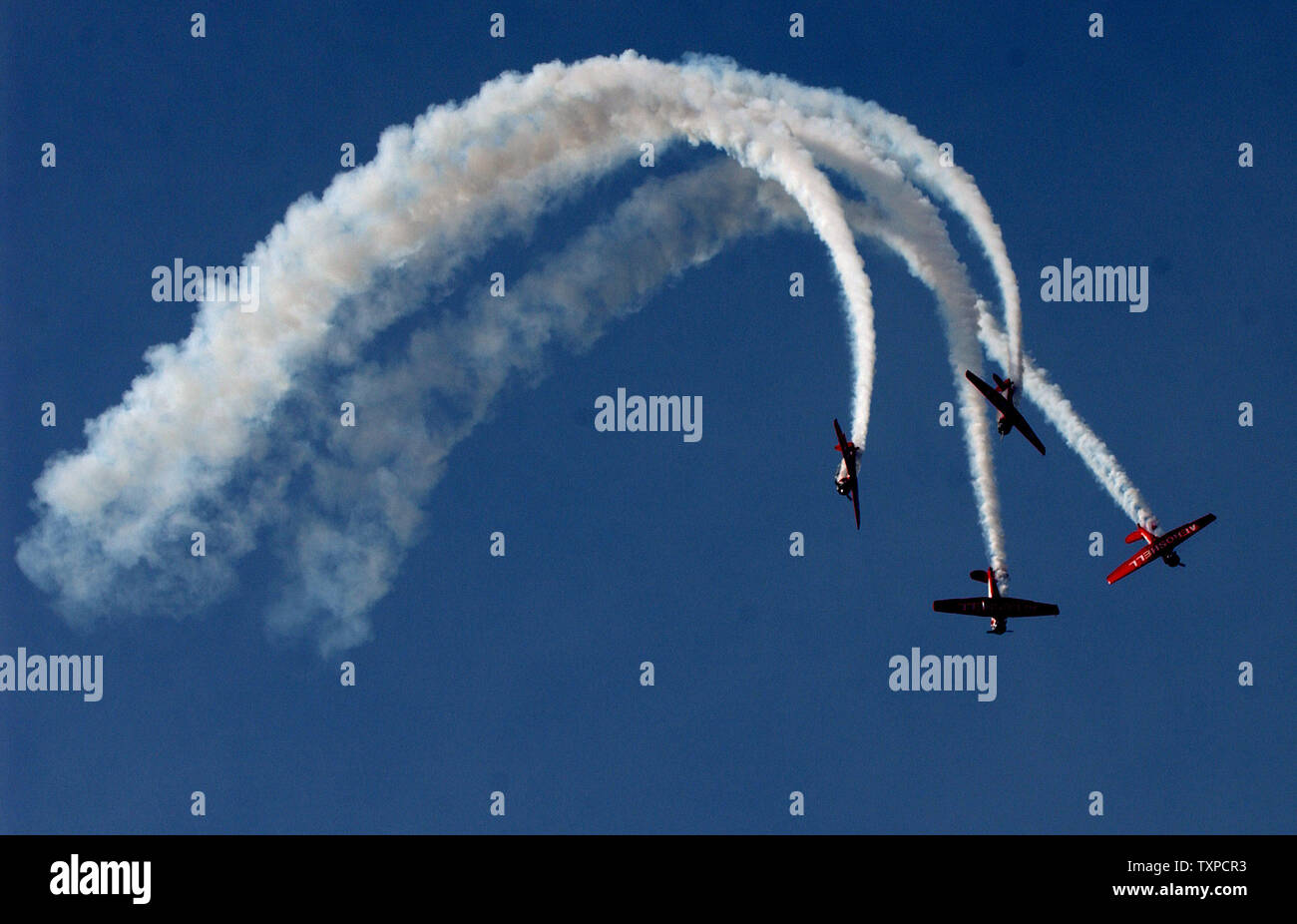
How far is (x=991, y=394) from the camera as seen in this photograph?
2291 inches

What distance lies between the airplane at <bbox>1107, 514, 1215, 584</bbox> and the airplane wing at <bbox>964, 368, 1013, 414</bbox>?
241 inches

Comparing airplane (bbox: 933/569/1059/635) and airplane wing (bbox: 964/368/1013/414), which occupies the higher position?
airplane wing (bbox: 964/368/1013/414)

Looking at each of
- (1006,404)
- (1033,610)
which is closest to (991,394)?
(1006,404)

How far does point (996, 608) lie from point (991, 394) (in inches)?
308

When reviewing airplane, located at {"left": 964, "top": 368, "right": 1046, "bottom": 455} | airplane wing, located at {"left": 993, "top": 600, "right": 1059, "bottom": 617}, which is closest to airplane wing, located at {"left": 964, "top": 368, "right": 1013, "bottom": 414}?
airplane, located at {"left": 964, "top": 368, "right": 1046, "bottom": 455}

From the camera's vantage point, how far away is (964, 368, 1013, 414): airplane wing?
5738 centimetres

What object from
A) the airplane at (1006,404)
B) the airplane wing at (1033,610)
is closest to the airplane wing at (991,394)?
the airplane at (1006,404)

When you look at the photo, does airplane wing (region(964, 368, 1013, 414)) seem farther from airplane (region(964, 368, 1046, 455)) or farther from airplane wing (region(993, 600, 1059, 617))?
airplane wing (region(993, 600, 1059, 617))

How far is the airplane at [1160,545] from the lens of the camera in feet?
203

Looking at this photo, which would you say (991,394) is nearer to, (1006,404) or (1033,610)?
(1006,404)

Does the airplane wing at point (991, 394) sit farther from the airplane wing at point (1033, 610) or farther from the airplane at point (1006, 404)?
the airplane wing at point (1033, 610)

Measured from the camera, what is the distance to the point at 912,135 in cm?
5566
